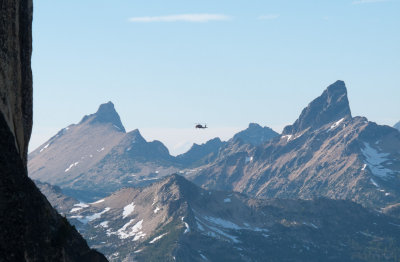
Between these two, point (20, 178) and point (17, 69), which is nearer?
point (20, 178)

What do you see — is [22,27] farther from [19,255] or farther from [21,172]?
[19,255]

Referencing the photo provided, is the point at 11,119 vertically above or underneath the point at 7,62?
underneath

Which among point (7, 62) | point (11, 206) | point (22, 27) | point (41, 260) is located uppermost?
point (22, 27)

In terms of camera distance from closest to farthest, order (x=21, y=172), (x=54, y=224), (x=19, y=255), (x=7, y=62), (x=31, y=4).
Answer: (x=19, y=255) < (x=21, y=172) < (x=7, y=62) < (x=54, y=224) < (x=31, y=4)

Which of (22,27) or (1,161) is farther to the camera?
(22,27)

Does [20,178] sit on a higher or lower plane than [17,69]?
lower

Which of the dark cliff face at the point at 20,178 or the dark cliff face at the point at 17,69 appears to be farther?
the dark cliff face at the point at 17,69

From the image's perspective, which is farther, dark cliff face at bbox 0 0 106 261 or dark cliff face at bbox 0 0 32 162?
dark cliff face at bbox 0 0 32 162

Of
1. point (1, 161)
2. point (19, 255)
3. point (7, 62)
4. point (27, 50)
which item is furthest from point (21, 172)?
point (27, 50)
